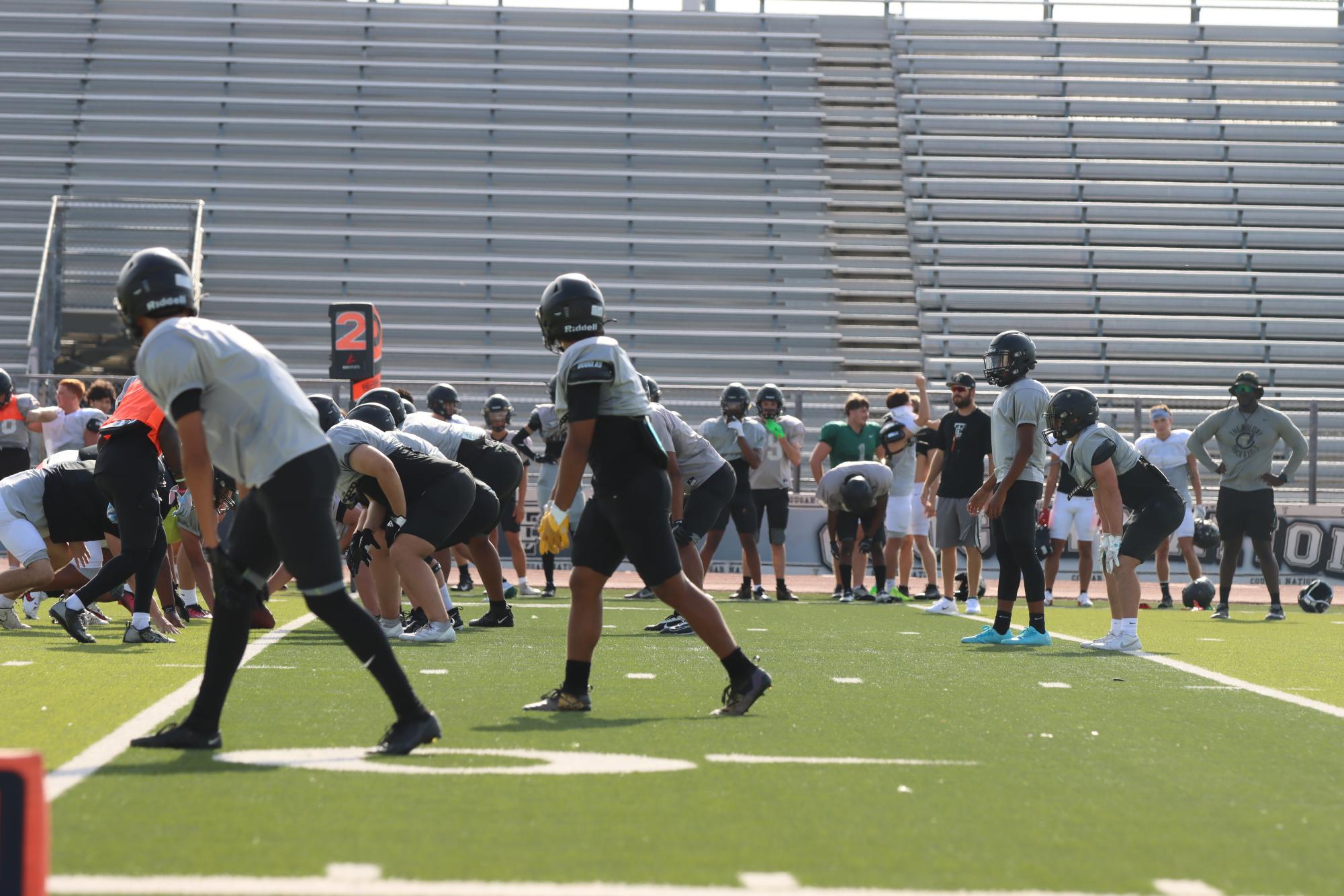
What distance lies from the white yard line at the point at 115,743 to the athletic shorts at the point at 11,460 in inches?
337

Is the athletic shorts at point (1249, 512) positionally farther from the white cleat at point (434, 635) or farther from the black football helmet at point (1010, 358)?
the white cleat at point (434, 635)

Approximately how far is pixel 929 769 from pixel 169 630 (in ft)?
18.5

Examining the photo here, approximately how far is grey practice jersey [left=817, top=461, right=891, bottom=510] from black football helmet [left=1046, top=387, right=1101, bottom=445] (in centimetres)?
444

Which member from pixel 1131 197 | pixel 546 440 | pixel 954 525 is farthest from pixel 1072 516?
pixel 1131 197

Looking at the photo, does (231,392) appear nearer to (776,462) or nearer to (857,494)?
(857,494)

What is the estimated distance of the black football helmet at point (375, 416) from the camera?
8812mm

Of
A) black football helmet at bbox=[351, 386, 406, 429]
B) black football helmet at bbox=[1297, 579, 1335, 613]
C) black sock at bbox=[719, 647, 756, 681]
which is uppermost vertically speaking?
black football helmet at bbox=[351, 386, 406, 429]

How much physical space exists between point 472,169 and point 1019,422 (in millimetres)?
16582

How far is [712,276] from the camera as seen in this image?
76.4 ft

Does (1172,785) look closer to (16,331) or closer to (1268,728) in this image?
(1268,728)

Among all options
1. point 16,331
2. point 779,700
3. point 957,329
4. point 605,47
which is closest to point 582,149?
point 605,47

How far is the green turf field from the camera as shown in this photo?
130 inches

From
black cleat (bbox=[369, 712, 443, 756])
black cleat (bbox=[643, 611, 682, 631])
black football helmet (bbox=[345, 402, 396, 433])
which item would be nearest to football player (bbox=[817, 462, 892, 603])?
black cleat (bbox=[643, 611, 682, 631])

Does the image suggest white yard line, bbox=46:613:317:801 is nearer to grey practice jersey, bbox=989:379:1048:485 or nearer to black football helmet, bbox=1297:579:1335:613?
grey practice jersey, bbox=989:379:1048:485
